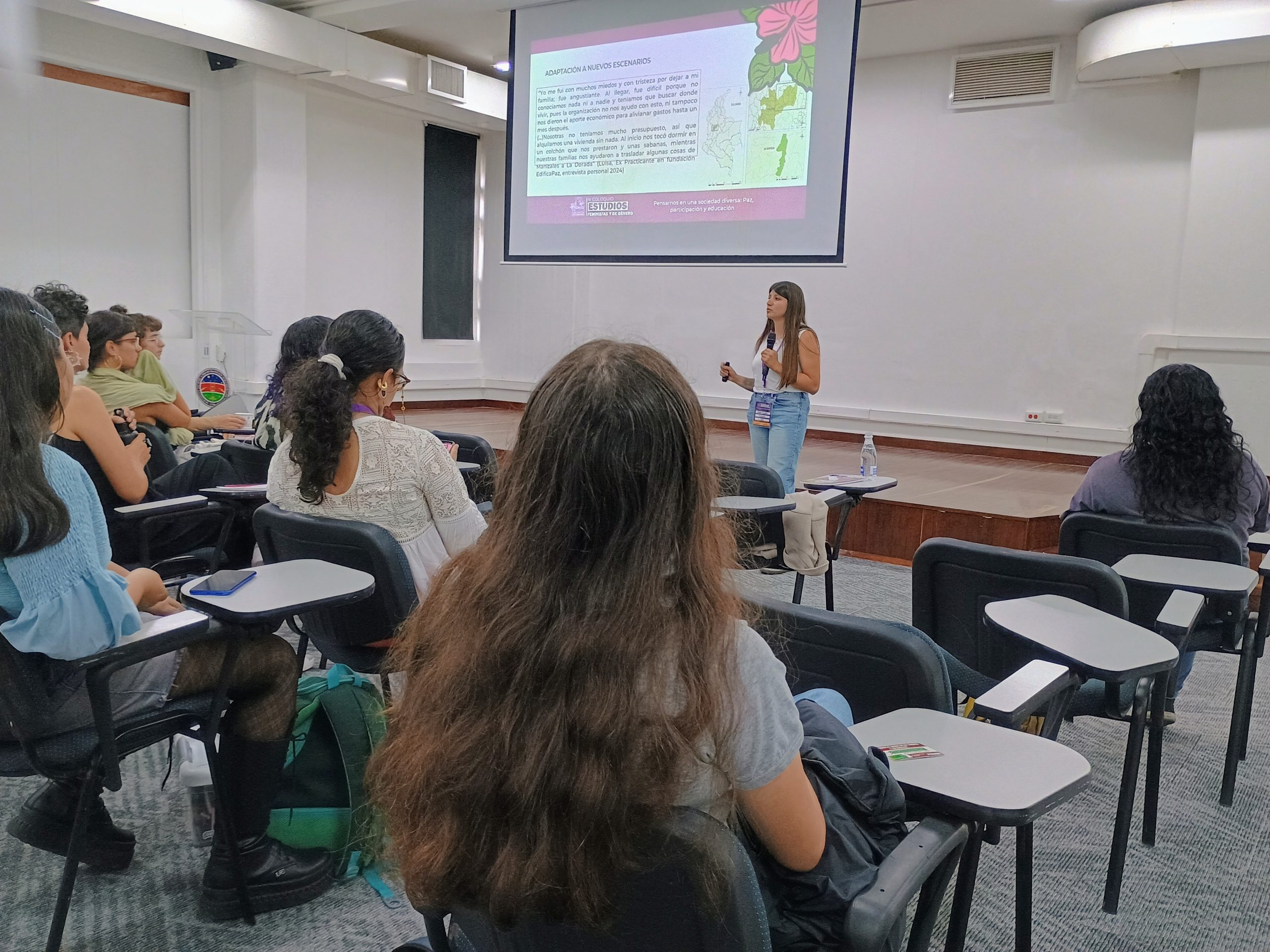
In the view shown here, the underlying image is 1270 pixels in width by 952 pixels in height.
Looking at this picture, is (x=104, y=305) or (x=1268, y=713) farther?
(x=104, y=305)

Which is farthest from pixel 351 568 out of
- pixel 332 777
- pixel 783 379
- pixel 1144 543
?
pixel 783 379

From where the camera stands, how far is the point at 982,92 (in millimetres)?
6730

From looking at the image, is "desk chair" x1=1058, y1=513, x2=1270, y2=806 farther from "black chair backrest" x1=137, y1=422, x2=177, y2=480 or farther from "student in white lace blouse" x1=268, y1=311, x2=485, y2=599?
"black chair backrest" x1=137, y1=422, x2=177, y2=480

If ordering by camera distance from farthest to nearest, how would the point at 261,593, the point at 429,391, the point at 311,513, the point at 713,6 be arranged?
the point at 429,391, the point at 713,6, the point at 311,513, the point at 261,593

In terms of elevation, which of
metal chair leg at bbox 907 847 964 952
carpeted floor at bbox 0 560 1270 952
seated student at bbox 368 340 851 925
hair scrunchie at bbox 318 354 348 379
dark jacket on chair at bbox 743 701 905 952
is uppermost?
hair scrunchie at bbox 318 354 348 379

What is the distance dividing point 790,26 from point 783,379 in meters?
1.95

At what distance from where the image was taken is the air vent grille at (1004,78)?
6499 millimetres

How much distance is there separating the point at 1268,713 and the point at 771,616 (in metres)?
2.43

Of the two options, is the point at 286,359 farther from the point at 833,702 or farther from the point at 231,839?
the point at 833,702

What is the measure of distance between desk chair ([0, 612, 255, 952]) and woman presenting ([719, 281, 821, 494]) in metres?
3.29

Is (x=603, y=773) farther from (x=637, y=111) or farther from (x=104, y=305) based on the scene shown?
(x=104, y=305)

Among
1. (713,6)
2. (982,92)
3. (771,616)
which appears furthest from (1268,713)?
(982,92)

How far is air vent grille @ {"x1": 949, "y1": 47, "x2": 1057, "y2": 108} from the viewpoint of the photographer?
6.50m

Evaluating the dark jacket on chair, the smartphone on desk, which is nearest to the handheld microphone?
the smartphone on desk
